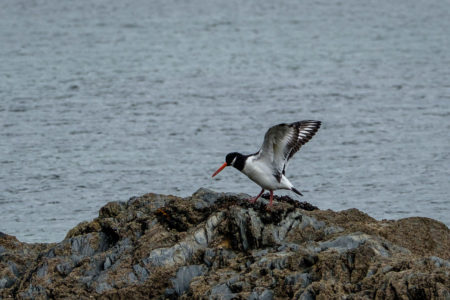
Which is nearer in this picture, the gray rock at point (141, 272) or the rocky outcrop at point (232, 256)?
the rocky outcrop at point (232, 256)

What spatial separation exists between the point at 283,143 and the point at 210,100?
15370 millimetres

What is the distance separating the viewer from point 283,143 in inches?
495

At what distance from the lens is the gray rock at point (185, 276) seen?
1053 cm

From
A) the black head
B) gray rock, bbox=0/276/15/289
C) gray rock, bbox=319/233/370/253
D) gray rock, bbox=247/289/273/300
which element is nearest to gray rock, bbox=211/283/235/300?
gray rock, bbox=247/289/273/300

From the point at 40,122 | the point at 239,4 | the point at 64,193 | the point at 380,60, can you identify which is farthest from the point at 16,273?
the point at 239,4

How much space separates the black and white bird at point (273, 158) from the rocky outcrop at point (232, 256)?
0.35 metres

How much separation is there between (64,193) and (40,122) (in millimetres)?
6333

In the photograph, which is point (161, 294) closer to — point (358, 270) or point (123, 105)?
point (358, 270)

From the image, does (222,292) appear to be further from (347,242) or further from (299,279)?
(347,242)

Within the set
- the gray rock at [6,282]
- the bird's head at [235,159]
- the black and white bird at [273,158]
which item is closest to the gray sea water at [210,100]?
the gray rock at [6,282]

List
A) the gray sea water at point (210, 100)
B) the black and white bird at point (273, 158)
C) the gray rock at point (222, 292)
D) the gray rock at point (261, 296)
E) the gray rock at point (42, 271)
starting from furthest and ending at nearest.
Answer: the gray sea water at point (210, 100), the black and white bird at point (273, 158), the gray rock at point (42, 271), the gray rock at point (222, 292), the gray rock at point (261, 296)

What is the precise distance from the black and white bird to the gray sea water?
4.81 metres

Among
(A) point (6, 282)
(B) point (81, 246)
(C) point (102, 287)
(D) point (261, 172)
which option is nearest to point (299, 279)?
(C) point (102, 287)

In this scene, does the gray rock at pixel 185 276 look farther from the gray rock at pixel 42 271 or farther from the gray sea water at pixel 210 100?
the gray sea water at pixel 210 100
